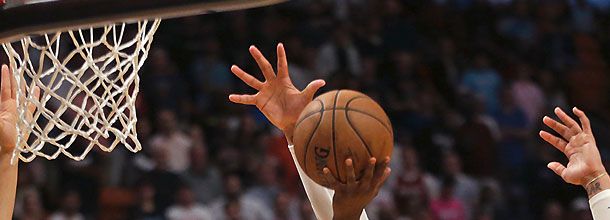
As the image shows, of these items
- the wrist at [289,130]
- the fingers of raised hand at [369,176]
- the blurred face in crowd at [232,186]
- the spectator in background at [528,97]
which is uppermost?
the fingers of raised hand at [369,176]

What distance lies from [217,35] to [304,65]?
1.99 feet

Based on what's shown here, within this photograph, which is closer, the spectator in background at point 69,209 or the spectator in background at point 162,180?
the spectator in background at point 69,209

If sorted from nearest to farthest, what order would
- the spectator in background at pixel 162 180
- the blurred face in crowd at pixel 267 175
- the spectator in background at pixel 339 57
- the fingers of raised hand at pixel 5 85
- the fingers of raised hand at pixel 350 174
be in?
the fingers of raised hand at pixel 350 174
the fingers of raised hand at pixel 5 85
the spectator in background at pixel 162 180
the blurred face in crowd at pixel 267 175
the spectator in background at pixel 339 57

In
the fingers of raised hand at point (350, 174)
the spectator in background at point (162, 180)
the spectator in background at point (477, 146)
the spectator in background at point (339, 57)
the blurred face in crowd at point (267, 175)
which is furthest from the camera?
the spectator in background at point (339, 57)

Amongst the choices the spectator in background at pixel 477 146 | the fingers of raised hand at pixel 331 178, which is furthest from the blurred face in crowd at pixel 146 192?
the fingers of raised hand at pixel 331 178

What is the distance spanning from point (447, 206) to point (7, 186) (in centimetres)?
439

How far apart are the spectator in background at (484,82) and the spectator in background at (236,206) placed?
186 centimetres

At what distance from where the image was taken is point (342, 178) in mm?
2379

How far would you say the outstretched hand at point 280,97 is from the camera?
2908mm

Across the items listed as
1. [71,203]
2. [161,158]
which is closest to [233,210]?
[161,158]

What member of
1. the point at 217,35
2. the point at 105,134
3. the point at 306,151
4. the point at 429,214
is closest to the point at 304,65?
the point at 217,35

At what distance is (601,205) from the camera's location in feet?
8.96

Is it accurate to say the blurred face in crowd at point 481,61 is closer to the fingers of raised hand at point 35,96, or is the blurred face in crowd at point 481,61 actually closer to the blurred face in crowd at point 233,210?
the blurred face in crowd at point 233,210

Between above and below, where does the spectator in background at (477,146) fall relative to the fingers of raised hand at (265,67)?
below
